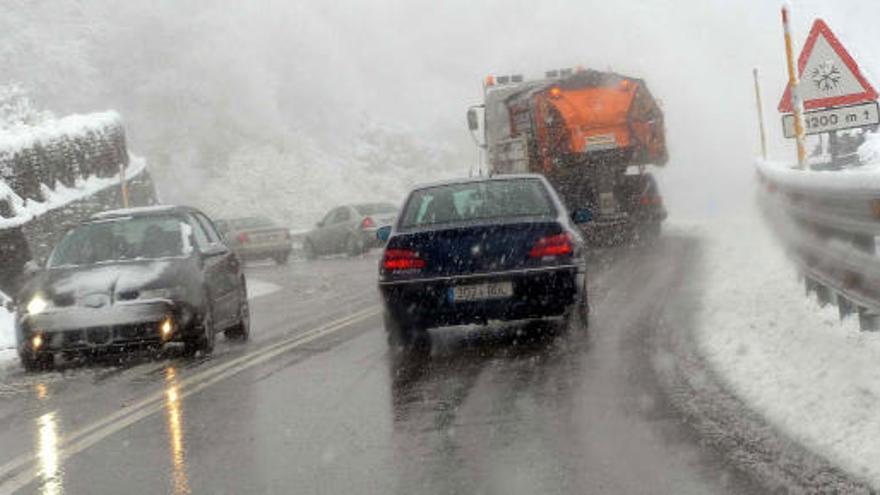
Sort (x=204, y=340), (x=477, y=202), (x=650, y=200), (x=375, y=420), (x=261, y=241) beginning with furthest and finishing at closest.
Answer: (x=261, y=241), (x=650, y=200), (x=204, y=340), (x=477, y=202), (x=375, y=420)

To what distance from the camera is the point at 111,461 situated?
6.60 meters

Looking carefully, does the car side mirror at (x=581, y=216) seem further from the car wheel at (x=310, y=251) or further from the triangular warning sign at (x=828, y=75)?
the car wheel at (x=310, y=251)

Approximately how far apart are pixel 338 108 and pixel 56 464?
180 ft

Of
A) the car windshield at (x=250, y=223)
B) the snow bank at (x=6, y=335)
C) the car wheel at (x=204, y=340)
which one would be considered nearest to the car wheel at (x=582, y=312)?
the car wheel at (x=204, y=340)

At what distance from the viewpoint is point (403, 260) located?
10.4m

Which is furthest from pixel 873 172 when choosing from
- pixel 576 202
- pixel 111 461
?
pixel 576 202

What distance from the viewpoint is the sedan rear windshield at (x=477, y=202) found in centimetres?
1093

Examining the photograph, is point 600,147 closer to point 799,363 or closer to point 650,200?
point 650,200

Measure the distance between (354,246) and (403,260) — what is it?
67.4 ft

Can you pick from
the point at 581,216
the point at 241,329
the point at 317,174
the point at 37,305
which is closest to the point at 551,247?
the point at 581,216

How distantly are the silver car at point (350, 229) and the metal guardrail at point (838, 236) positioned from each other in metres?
19.0

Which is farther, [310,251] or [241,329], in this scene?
[310,251]

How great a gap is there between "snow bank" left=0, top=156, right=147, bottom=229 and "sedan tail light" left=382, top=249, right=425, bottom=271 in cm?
806

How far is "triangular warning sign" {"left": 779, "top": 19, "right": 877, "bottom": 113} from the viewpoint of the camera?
11.7 m
